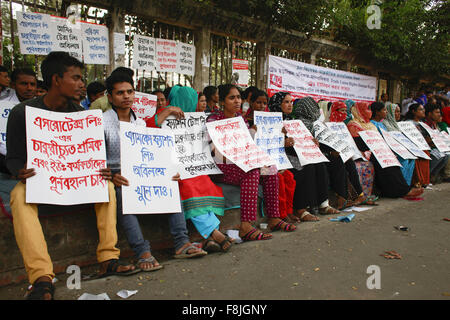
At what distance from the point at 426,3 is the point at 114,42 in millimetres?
9850

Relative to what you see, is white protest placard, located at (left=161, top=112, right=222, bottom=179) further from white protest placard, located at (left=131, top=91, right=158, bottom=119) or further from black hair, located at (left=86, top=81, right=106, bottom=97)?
white protest placard, located at (left=131, top=91, right=158, bottom=119)

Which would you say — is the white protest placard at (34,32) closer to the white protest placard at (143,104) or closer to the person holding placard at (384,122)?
the white protest placard at (143,104)

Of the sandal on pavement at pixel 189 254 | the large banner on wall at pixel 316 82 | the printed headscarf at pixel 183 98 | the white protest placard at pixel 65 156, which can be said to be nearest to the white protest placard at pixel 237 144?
the printed headscarf at pixel 183 98

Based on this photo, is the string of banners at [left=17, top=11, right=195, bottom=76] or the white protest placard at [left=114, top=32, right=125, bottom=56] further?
the white protest placard at [left=114, top=32, right=125, bottom=56]

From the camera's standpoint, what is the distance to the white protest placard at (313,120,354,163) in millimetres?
4621

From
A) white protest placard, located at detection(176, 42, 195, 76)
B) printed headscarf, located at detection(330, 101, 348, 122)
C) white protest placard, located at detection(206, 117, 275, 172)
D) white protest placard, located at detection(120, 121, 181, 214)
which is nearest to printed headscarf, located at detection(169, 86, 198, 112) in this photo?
white protest placard, located at detection(206, 117, 275, 172)

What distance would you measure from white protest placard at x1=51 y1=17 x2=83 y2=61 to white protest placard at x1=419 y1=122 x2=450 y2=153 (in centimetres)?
638

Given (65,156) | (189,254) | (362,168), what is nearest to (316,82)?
(362,168)

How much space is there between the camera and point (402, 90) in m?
12.9

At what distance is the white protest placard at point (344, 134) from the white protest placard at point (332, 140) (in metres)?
0.09

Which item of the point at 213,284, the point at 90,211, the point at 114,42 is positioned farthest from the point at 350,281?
the point at 114,42

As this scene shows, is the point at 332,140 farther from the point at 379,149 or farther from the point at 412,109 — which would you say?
the point at 412,109

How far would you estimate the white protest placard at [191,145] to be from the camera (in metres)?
3.34

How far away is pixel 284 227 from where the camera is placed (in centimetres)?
364
